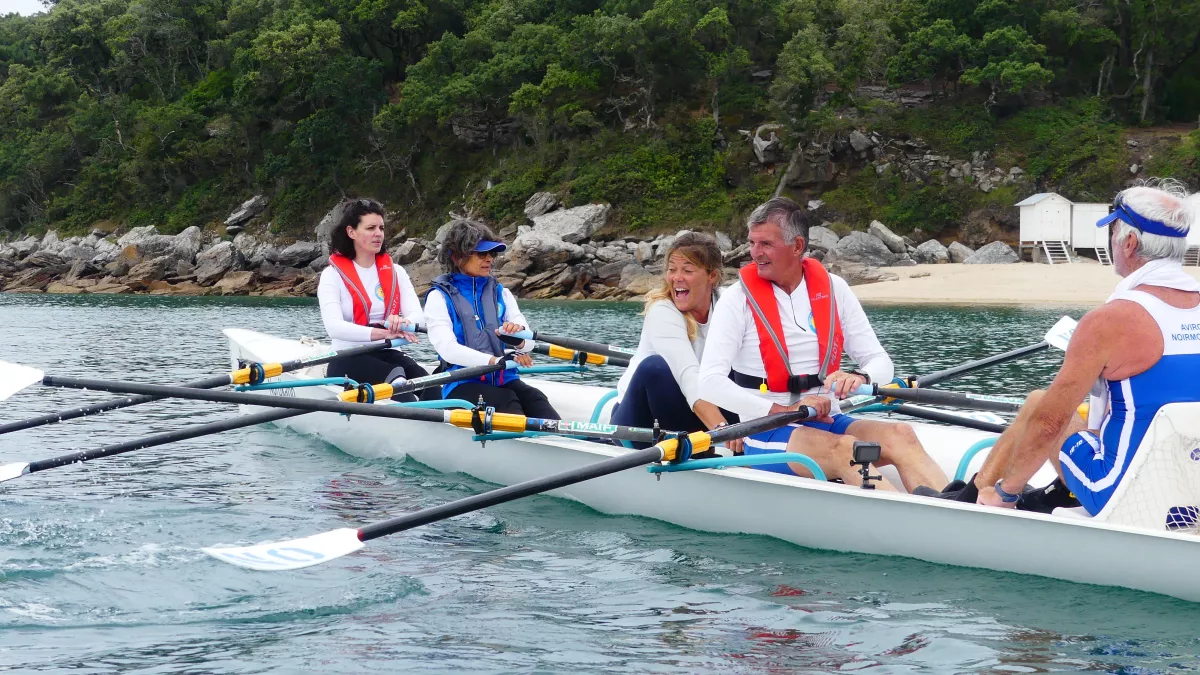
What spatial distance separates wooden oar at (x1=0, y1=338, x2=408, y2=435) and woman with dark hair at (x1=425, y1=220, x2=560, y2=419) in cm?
80

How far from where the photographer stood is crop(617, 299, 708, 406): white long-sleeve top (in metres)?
5.65

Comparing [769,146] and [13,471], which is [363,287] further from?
[769,146]

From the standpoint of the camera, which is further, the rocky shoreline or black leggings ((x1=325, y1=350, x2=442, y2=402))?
the rocky shoreline

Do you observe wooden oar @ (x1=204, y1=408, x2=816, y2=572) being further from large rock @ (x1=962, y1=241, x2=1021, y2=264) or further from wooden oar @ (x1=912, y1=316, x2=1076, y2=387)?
large rock @ (x1=962, y1=241, x2=1021, y2=264)

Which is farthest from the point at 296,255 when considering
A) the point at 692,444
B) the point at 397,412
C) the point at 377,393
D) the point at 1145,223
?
the point at 1145,223

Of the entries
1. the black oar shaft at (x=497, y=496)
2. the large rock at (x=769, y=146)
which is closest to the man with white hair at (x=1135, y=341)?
the black oar shaft at (x=497, y=496)

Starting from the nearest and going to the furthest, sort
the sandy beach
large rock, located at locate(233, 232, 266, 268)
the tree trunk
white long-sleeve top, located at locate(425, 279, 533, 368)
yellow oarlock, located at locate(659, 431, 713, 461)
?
yellow oarlock, located at locate(659, 431, 713, 461) → white long-sleeve top, located at locate(425, 279, 533, 368) → the sandy beach → the tree trunk → large rock, located at locate(233, 232, 266, 268)

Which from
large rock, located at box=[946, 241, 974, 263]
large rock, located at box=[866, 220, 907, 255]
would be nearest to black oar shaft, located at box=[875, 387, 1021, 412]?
large rock, located at box=[946, 241, 974, 263]

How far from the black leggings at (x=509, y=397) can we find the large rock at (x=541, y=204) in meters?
36.4

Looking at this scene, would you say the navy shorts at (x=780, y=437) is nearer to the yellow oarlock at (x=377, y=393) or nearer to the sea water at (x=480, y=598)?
the sea water at (x=480, y=598)

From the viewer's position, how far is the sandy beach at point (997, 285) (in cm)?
3150

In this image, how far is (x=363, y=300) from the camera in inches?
335

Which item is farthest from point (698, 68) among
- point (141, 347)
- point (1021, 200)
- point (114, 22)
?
point (114, 22)

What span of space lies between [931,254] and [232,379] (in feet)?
109
